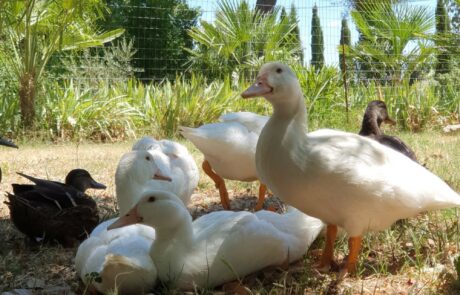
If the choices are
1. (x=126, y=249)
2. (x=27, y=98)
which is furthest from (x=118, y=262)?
(x=27, y=98)

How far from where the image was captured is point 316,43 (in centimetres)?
1329

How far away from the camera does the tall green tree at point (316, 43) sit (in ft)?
42.9

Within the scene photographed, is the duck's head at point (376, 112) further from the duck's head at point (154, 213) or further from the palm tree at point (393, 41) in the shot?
the palm tree at point (393, 41)

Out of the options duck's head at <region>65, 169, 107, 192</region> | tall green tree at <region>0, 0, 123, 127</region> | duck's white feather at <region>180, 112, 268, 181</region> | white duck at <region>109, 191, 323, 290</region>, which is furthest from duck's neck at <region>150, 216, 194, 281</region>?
tall green tree at <region>0, 0, 123, 127</region>

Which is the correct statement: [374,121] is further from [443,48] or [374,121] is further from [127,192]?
[443,48]

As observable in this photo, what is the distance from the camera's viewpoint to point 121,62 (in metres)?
15.8

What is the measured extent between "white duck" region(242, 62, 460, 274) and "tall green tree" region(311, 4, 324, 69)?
1003 centimetres

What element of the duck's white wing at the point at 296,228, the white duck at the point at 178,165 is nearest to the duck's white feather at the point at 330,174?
the duck's white wing at the point at 296,228

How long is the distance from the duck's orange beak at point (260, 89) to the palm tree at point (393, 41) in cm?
1012

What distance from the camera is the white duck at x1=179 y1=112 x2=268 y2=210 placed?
4.73 meters

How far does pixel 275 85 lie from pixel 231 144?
169 cm

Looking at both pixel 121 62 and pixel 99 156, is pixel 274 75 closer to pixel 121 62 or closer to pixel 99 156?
pixel 99 156

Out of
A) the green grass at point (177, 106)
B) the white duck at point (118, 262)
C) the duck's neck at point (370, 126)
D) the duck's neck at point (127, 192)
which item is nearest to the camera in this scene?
the white duck at point (118, 262)

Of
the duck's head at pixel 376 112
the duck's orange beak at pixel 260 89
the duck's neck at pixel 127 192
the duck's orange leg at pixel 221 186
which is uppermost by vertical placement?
the duck's orange beak at pixel 260 89
